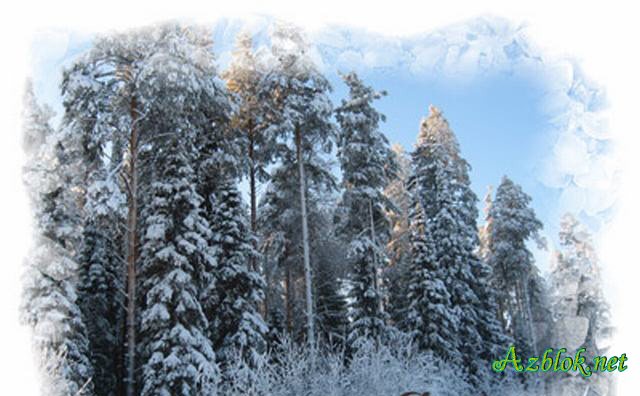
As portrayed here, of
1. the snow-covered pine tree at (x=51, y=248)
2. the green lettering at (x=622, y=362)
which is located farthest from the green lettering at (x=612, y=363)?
the snow-covered pine tree at (x=51, y=248)

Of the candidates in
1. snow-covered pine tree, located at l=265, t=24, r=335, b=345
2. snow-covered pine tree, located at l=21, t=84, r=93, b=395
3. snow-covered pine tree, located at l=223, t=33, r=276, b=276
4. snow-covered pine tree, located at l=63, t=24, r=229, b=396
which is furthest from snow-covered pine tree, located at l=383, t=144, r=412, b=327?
snow-covered pine tree, located at l=21, t=84, r=93, b=395

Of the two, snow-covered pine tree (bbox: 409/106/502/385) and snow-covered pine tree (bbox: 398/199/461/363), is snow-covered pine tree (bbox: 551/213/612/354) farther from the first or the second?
snow-covered pine tree (bbox: 409/106/502/385)

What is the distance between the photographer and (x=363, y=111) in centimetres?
2091

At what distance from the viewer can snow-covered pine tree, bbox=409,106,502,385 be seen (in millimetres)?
20484

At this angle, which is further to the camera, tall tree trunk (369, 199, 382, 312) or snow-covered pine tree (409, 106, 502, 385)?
snow-covered pine tree (409, 106, 502, 385)

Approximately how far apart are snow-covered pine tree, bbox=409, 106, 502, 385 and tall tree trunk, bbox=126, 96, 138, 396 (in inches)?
451

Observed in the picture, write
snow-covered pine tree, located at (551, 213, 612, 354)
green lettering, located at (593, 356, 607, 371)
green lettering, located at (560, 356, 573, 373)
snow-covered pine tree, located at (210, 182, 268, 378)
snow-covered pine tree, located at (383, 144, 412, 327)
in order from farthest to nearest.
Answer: snow-covered pine tree, located at (383, 144, 412, 327) < snow-covered pine tree, located at (210, 182, 268, 378) < snow-covered pine tree, located at (551, 213, 612, 354) < green lettering, located at (560, 356, 573, 373) < green lettering, located at (593, 356, 607, 371)

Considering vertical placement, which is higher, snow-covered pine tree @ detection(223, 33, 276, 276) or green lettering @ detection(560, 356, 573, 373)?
snow-covered pine tree @ detection(223, 33, 276, 276)

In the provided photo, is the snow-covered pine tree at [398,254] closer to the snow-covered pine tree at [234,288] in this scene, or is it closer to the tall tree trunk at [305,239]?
the tall tree trunk at [305,239]

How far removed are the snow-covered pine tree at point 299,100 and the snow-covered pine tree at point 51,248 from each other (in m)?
7.43

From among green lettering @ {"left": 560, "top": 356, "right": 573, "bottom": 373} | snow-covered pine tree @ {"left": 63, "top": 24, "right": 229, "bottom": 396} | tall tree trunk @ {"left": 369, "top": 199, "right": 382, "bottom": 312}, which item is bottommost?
green lettering @ {"left": 560, "top": 356, "right": 573, "bottom": 373}

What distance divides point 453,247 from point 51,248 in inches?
640

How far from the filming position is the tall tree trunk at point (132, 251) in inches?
459

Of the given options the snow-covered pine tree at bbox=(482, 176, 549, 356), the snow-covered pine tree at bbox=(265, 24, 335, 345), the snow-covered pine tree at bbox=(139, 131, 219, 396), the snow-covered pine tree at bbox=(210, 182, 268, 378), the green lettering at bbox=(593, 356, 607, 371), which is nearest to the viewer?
the green lettering at bbox=(593, 356, 607, 371)
